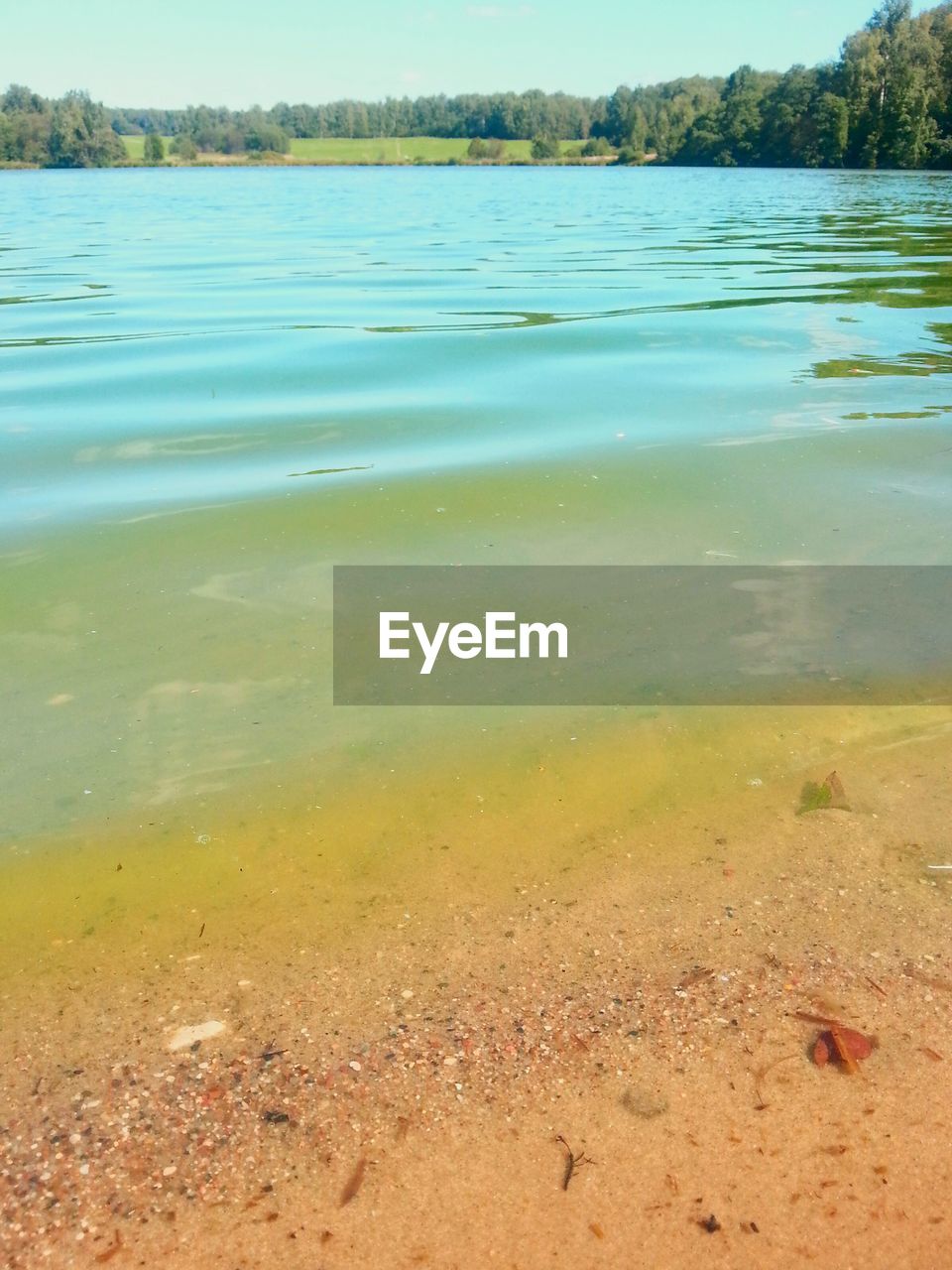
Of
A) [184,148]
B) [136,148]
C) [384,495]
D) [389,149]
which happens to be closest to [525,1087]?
[384,495]

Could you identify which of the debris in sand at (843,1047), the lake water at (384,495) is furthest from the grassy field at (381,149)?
the debris in sand at (843,1047)

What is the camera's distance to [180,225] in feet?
101

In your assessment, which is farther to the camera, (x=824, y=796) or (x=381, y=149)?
(x=381, y=149)

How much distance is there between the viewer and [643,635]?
188 inches

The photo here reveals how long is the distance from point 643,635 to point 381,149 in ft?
443

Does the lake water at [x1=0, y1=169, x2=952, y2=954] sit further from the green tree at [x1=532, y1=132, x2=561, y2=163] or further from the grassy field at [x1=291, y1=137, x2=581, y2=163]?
the green tree at [x1=532, y1=132, x2=561, y2=163]

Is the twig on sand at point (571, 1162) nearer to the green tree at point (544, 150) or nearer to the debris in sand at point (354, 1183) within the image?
the debris in sand at point (354, 1183)

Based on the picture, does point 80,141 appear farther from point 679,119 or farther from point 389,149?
point 679,119

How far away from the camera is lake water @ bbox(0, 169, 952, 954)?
3785 mm

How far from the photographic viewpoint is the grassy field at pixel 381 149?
389 ft

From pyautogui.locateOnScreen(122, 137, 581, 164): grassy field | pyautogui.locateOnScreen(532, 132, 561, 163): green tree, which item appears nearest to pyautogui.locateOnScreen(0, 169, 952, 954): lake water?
pyautogui.locateOnScreen(122, 137, 581, 164): grassy field

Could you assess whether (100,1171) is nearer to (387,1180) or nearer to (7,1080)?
(7,1080)

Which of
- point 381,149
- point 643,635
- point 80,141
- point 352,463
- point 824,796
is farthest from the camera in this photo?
point 381,149

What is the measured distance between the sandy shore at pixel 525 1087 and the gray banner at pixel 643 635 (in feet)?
3.96
